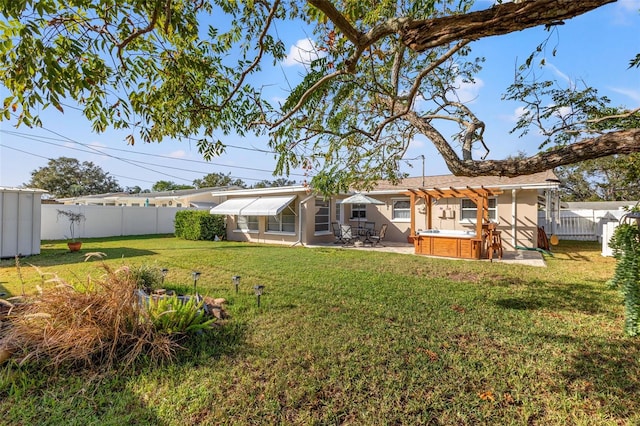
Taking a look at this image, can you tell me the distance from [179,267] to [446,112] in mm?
10589

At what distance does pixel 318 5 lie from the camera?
3402 millimetres

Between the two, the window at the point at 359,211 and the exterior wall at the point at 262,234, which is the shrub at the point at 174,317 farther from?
the window at the point at 359,211

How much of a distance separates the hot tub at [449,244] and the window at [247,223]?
1118 cm

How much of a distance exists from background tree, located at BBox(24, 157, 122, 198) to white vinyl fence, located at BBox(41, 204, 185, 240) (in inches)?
1340

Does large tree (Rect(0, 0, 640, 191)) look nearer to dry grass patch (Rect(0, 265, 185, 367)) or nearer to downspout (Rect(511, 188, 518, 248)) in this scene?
dry grass patch (Rect(0, 265, 185, 367))

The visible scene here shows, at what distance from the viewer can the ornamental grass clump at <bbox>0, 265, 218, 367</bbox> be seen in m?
4.29

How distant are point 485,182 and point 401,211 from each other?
5297 millimetres

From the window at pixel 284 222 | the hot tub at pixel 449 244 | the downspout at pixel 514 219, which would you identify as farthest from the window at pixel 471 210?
the window at pixel 284 222

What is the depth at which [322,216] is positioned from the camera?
2042 cm

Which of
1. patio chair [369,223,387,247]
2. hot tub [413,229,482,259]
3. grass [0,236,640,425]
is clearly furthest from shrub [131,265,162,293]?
patio chair [369,223,387,247]

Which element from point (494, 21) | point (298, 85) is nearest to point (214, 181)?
point (298, 85)

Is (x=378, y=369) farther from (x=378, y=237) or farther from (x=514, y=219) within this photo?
→ (x=378, y=237)

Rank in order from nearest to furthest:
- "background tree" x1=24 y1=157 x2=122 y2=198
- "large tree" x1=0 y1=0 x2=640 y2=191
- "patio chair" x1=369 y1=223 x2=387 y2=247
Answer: "large tree" x1=0 y1=0 x2=640 y2=191
"patio chair" x1=369 y1=223 x2=387 y2=247
"background tree" x1=24 y1=157 x2=122 y2=198

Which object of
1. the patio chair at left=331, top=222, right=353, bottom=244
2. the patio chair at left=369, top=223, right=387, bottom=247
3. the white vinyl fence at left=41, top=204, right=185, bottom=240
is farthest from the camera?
the white vinyl fence at left=41, top=204, right=185, bottom=240
